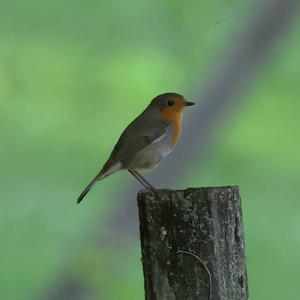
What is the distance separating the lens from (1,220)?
7648 mm

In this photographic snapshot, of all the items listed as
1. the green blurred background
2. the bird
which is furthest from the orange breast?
the green blurred background

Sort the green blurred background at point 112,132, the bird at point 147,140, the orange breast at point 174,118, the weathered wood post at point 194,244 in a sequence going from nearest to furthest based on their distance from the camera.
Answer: the weathered wood post at point 194,244 → the bird at point 147,140 → the orange breast at point 174,118 → the green blurred background at point 112,132

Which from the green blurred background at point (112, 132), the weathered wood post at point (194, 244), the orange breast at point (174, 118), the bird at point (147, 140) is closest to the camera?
the weathered wood post at point (194, 244)

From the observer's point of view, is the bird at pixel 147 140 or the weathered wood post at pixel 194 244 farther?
the bird at pixel 147 140

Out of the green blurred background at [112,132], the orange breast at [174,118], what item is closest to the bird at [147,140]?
the orange breast at [174,118]

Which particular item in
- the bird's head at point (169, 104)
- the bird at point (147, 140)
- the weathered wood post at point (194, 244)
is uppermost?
the bird's head at point (169, 104)

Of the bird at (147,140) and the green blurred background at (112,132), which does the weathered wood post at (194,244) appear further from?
the green blurred background at (112,132)

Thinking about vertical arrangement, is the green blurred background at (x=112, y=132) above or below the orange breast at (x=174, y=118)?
above

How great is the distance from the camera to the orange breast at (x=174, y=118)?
450 centimetres

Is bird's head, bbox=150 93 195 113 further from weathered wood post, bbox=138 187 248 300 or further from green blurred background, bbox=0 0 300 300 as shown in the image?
Answer: green blurred background, bbox=0 0 300 300

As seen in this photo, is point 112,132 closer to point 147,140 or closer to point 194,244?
point 147,140

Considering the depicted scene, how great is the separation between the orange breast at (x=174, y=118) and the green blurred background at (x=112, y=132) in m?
2.42

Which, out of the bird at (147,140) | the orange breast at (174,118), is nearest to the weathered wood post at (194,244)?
the bird at (147,140)

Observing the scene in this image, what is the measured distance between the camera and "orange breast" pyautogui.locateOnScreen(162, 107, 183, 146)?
14.8 ft
